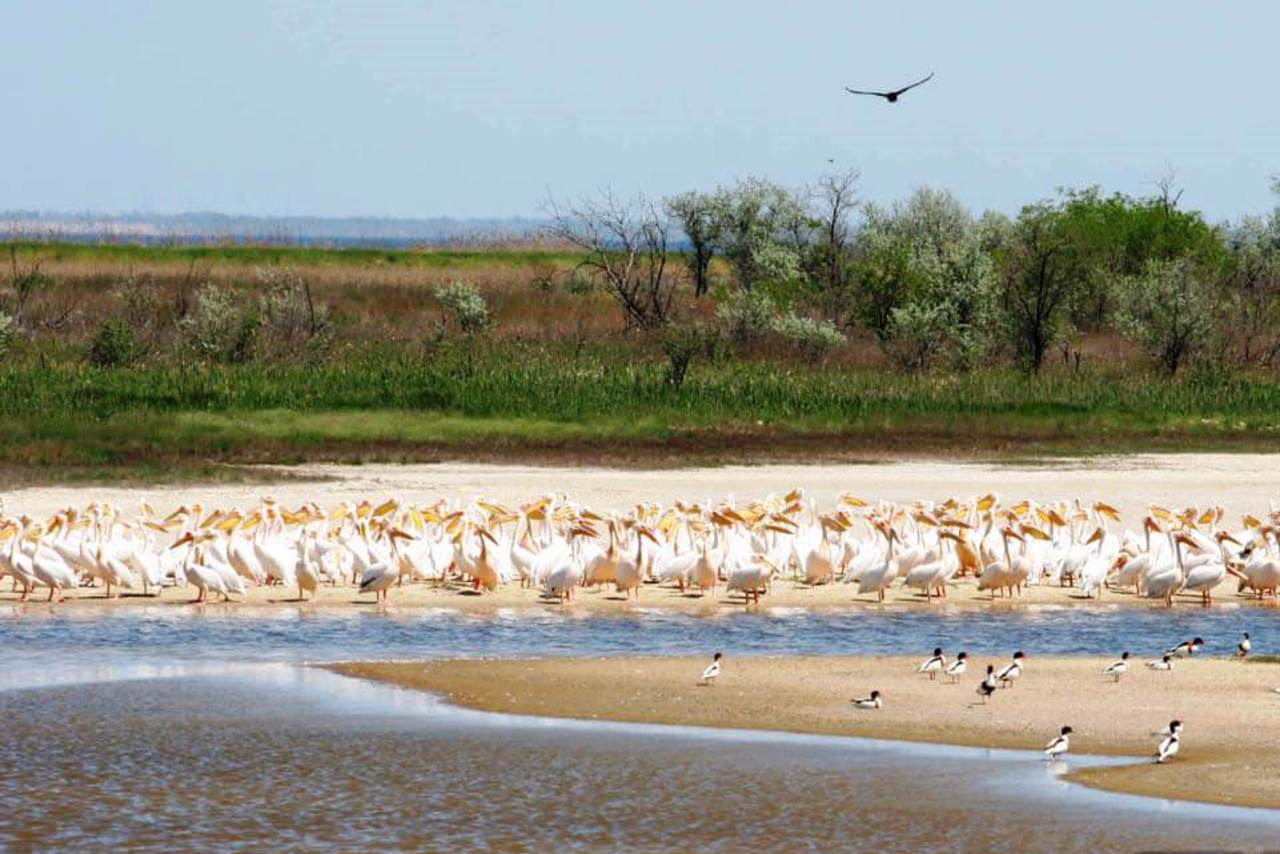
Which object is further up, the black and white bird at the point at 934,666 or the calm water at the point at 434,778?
the black and white bird at the point at 934,666

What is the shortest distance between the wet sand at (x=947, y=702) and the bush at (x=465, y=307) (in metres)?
35.1

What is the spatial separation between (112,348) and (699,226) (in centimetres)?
2046

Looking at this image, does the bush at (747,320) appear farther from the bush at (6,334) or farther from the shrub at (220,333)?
the bush at (6,334)

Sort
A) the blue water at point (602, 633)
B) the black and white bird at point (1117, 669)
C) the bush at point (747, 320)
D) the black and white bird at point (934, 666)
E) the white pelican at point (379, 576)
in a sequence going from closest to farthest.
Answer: the black and white bird at point (1117, 669) → the black and white bird at point (934, 666) → the blue water at point (602, 633) → the white pelican at point (379, 576) → the bush at point (747, 320)

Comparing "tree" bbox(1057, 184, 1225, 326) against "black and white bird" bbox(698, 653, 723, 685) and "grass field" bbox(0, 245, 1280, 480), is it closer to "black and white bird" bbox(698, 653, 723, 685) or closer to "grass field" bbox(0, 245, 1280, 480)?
"grass field" bbox(0, 245, 1280, 480)

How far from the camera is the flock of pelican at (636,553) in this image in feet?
62.7

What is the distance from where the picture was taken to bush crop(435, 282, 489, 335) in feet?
169

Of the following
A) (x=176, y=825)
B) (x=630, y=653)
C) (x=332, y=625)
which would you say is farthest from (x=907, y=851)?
(x=332, y=625)

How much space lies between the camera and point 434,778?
11906 mm

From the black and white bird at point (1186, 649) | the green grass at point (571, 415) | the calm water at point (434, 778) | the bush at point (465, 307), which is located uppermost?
the bush at point (465, 307)

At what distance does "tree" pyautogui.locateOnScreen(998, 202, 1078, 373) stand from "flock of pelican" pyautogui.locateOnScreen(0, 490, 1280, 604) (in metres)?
22.1

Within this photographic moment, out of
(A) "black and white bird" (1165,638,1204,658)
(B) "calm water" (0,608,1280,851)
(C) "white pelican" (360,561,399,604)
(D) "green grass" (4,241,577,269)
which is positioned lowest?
(B) "calm water" (0,608,1280,851)

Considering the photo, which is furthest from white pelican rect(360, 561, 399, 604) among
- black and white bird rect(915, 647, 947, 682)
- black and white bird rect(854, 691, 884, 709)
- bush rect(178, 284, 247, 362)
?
bush rect(178, 284, 247, 362)

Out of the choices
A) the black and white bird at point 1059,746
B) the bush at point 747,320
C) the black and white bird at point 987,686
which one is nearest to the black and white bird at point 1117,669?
the black and white bird at point 987,686
